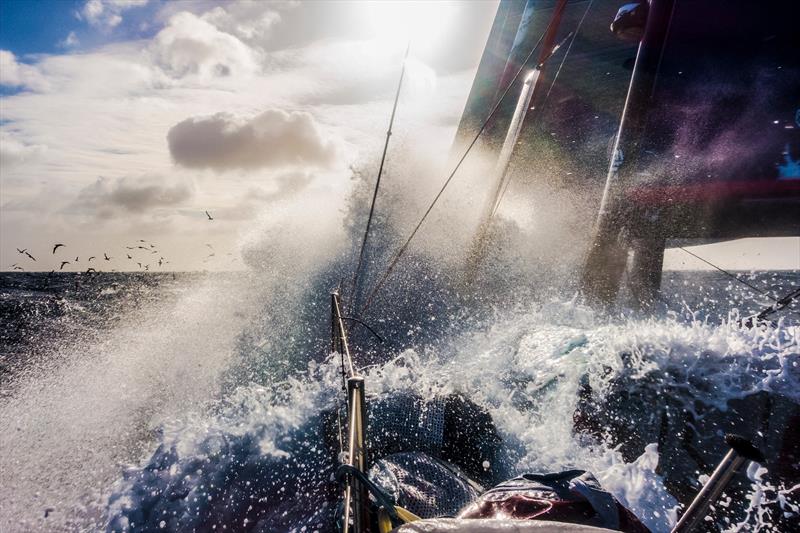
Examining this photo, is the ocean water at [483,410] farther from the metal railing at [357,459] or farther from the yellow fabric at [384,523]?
the metal railing at [357,459]

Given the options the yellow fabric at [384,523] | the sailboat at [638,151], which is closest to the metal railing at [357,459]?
the yellow fabric at [384,523]

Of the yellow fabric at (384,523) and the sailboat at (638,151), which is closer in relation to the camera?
the yellow fabric at (384,523)

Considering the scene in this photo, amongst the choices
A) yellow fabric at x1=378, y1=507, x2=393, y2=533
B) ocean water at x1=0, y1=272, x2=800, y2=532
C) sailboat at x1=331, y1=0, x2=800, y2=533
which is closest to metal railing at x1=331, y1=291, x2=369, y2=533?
yellow fabric at x1=378, y1=507, x2=393, y2=533

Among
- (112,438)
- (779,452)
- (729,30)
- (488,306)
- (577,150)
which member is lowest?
(112,438)

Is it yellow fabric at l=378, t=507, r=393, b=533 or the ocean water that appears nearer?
yellow fabric at l=378, t=507, r=393, b=533

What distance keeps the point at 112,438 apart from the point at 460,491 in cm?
663

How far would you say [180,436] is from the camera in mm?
4293

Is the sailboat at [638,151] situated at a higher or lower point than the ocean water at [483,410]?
higher

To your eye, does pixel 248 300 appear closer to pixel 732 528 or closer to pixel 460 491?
pixel 460 491

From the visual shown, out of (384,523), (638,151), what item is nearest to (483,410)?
(384,523)

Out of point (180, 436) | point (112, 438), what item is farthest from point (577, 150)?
point (112, 438)

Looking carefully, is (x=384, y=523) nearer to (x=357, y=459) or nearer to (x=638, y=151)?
(x=357, y=459)

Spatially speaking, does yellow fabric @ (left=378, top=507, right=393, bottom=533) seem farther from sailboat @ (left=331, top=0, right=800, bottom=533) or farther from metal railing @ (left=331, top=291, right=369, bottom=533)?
sailboat @ (left=331, top=0, right=800, bottom=533)

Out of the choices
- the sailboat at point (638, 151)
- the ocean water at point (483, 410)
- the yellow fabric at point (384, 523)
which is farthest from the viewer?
the sailboat at point (638, 151)
